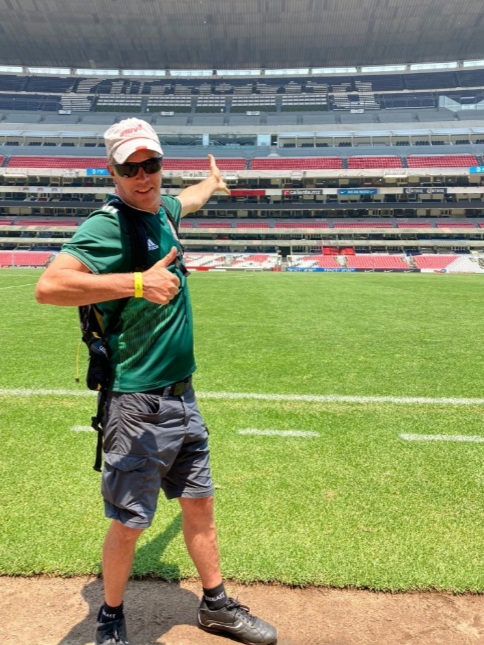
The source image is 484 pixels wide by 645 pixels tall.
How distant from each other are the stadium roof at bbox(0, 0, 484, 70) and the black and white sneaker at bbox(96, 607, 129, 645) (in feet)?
188

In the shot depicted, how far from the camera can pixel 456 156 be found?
51.2m

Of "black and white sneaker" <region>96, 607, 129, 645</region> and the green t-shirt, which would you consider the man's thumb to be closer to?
the green t-shirt

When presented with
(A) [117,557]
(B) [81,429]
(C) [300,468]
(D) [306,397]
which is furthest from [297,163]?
(A) [117,557]

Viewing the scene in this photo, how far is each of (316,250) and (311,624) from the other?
47.2 metres

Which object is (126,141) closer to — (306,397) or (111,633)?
(111,633)

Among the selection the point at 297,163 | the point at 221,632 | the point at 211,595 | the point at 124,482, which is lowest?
the point at 221,632

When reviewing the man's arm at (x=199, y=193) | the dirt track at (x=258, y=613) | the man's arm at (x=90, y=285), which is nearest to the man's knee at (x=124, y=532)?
the dirt track at (x=258, y=613)

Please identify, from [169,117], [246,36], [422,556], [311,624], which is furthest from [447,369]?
[169,117]

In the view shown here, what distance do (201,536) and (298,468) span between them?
1574 mm

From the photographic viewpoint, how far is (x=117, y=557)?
2150 millimetres

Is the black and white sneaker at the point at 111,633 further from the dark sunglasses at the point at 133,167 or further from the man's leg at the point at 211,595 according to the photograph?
the dark sunglasses at the point at 133,167

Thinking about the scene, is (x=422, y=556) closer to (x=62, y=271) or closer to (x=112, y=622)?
(x=112, y=622)

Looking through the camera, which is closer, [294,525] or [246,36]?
[294,525]

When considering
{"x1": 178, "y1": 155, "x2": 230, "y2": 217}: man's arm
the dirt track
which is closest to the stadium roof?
{"x1": 178, "y1": 155, "x2": 230, "y2": 217}: man's arm
